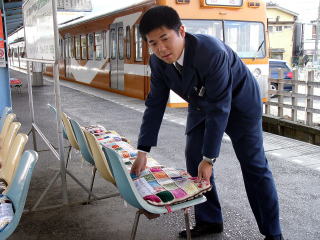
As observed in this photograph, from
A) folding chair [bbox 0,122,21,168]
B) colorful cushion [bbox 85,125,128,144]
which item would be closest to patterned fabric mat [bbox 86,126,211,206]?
colorful cushion [bbox 85,125,128,144]

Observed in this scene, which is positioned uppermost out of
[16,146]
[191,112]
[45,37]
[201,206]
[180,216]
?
[45,37]

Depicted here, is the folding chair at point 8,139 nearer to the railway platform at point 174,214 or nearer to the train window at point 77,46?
the railway platform at point 174,214

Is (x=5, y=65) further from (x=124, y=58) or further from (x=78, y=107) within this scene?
(x=124, y=58)

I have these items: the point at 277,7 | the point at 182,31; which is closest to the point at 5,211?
the point at 182,31

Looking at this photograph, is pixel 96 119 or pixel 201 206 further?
pixel 96 119

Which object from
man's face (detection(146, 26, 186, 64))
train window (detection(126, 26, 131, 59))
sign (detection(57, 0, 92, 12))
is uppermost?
sign (detection(57, 0, 92, 12))

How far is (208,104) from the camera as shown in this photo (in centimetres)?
224

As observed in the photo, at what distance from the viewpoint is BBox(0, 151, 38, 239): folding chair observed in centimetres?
203

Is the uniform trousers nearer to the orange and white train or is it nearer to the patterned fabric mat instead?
the patterned fabric mat

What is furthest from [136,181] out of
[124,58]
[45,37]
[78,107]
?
[124,58]

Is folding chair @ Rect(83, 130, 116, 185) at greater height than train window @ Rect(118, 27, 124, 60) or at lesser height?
lesser

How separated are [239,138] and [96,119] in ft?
17.9

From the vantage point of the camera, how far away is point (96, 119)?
7.69 meters

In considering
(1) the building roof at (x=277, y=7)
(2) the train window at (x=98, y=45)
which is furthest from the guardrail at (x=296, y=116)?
(1) the building roof at (x=277, y=7)
